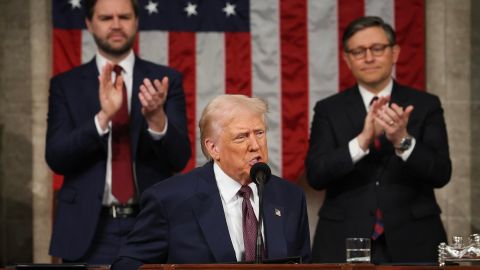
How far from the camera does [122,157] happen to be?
5.48 meters

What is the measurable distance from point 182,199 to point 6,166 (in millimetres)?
3358

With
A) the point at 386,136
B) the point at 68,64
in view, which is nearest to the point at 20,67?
the point at 68,64

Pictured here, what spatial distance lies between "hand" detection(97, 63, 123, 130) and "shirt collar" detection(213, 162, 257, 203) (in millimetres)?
1401

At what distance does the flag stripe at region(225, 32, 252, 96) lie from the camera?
7.10 m

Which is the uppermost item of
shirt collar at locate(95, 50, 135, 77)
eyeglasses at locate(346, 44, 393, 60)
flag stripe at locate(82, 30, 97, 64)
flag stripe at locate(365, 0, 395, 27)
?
flag stripe at locate(365, 0, 395, 27)

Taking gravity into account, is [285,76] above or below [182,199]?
above

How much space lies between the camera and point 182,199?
13.0 feet

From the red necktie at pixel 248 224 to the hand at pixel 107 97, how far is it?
1.51 metres

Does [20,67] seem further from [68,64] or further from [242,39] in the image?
[242,39]

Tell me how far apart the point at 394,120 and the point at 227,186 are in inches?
60.7

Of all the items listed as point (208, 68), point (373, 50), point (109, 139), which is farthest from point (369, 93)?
point (208, 68)

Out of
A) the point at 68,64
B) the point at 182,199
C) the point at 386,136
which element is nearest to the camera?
the point at 182,199

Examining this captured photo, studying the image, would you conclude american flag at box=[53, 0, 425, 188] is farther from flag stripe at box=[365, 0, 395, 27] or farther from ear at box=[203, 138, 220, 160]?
ear at box=[203, 138, 220, 160]

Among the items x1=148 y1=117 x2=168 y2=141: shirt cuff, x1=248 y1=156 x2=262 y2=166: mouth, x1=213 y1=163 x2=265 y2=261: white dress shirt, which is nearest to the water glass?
x1=213 y1=163 x2=265 y2=261: white dress shirt
